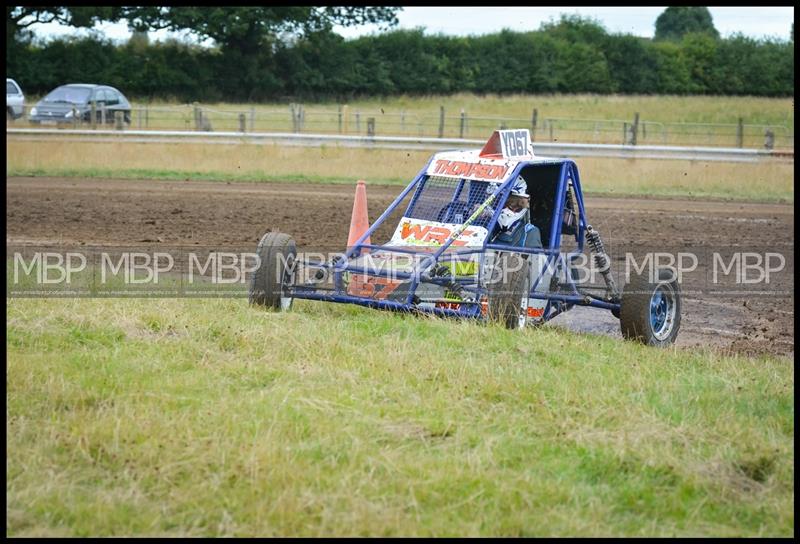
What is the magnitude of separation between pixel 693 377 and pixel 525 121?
2665 centimetres

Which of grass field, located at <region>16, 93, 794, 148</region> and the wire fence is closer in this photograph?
the wire fence

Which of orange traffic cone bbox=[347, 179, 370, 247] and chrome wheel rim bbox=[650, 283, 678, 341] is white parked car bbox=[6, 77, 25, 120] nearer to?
orange traffic cone bbox=[347, 179, 370, 247]

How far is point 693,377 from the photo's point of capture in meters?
7.29

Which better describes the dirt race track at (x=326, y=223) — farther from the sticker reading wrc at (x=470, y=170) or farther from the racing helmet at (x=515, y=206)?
the sticker reading wrc at (x=470, y=170)

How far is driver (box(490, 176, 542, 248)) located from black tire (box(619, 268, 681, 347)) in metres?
0.98

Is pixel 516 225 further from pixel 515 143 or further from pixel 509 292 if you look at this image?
pixel 509 292

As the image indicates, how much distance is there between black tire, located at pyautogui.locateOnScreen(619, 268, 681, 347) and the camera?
29.3ft

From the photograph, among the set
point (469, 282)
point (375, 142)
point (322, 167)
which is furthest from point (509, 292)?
point (375, 142)

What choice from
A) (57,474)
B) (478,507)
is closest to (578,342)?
(478,507)

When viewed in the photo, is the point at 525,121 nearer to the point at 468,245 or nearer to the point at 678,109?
the point at 678,109

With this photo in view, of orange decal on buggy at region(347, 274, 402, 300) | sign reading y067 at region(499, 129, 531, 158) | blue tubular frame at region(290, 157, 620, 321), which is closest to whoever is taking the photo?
blue tubular frame at region(290, 157, 620, 321)

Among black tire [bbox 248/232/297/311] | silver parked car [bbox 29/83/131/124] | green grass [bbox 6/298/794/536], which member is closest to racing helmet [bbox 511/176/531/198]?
green grass [bbox 6/298/794/536]

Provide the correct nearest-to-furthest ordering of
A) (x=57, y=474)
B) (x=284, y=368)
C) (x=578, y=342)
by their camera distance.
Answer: (x=57, y=474), (x=284, y=368), (x=578, y=342)

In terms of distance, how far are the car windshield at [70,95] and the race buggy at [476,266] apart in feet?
74.0
